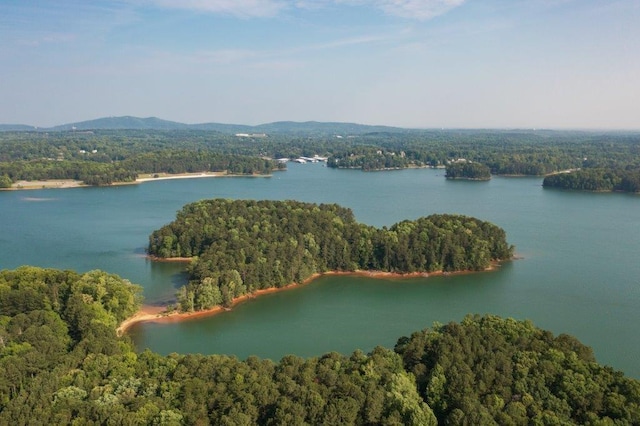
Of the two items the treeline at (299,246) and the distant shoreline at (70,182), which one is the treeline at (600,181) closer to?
the treeline at (299,246)

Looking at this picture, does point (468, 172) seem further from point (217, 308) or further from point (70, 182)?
point (217, 308)

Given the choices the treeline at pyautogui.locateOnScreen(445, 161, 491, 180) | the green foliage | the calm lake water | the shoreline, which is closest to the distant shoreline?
the calm lake water

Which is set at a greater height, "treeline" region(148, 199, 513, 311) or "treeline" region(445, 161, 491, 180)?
"treeline" region(445, 161, 491, 180)

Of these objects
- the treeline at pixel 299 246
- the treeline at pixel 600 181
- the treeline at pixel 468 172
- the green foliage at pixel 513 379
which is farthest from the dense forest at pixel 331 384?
the treeline at pixel 468 172

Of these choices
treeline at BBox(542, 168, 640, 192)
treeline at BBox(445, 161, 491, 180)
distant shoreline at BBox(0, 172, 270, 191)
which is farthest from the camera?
treeline at BBox(445, 161, 491, 180)

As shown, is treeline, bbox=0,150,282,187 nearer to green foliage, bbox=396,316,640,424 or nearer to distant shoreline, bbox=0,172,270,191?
distant shoreline, bbox=0,172,270,191
